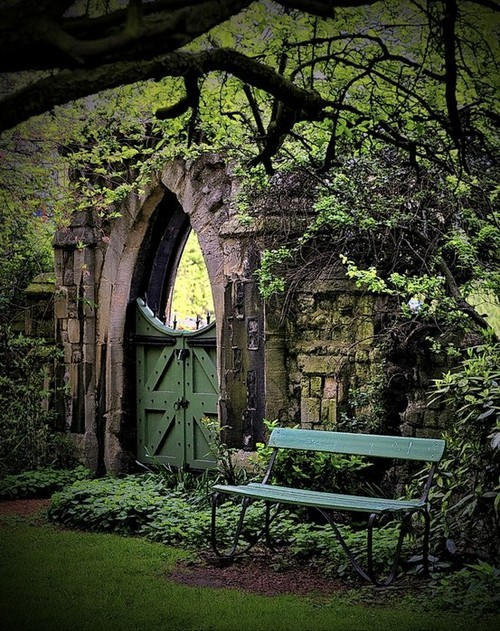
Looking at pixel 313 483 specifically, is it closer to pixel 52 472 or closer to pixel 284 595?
pixel 284 595

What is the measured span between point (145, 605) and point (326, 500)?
1355 mm

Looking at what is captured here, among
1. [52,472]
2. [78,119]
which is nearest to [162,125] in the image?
[78,119]

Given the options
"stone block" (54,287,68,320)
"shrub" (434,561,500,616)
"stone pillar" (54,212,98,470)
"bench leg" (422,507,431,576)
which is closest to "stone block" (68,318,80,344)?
"stone pillar" (54,212,98,470)

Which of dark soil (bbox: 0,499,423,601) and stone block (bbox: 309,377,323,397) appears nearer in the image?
dark soil (bbox: 0,499,423,601)

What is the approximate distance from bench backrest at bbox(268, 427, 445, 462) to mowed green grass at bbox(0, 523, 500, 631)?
1.07m

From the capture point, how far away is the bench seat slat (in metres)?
5.85

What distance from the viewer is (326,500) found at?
6199 millimetres

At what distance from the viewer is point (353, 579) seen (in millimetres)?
6191

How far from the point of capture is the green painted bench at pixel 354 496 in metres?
5.88

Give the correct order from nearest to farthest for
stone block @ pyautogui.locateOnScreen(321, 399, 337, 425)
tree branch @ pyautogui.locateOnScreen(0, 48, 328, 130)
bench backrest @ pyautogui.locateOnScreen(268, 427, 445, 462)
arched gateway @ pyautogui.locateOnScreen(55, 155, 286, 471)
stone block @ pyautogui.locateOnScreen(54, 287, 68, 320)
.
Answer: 1. tree branch @ pyautogui.locateOnScreen(0, 48, 328, 130)
2. bench backrest @ pyautogui.locateOnScreen(268, 427, 445, 462)
3. stone block @ pyautogui.locateOnScreen(321, 399, 337, 425)
4. arched gateway @ pyautogui.locateOnScreen(55, 155, 286, 471)
5. stone block @ pyautogui.locateOnScreen(54, 287, 68, 320)

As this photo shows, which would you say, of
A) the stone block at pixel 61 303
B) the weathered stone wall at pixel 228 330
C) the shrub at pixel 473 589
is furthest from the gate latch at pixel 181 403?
the shrub at pixel 473 589

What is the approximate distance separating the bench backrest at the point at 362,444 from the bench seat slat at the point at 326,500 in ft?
1.05

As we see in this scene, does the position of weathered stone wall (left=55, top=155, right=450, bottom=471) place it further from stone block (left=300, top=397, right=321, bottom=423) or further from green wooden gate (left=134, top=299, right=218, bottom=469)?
green wooden gate (left=134, top=299, right=218, bottom=469)

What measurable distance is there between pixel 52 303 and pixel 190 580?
5899 mm
